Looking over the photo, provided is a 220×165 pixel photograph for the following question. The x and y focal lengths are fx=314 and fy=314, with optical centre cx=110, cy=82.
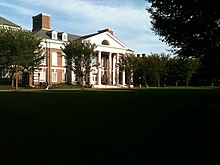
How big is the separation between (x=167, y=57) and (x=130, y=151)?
68.5 m

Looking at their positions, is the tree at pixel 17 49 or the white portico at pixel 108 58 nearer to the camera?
the tree at pixel 17 49

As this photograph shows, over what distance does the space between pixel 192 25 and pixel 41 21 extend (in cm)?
6144

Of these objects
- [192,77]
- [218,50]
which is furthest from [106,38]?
[218,50]

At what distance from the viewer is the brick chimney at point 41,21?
7250 centimetres

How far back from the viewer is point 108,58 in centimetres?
7538

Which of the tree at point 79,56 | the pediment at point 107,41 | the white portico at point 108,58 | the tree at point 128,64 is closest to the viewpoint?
the tree at point 79,56

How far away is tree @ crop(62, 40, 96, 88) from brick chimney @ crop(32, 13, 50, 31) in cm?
1932

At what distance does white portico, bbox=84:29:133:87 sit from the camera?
7062cm

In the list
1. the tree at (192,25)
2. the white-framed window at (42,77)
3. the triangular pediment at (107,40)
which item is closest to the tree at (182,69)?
the triangular pediment at (107,40)

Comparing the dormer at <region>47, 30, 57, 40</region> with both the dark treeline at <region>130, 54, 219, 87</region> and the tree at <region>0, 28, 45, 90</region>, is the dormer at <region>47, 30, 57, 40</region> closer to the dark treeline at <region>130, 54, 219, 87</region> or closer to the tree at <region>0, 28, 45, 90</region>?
the tree at <region>0, 28, 45, 90</region>

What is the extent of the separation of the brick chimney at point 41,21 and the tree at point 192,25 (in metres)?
55.4

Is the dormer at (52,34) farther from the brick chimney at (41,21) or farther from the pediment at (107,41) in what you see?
the pediment at (107,41)

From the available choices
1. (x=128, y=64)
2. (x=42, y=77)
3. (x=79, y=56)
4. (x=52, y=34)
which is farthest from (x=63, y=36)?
(x=128, y=64)

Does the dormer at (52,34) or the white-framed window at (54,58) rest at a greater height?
the dormer at (52,34)
